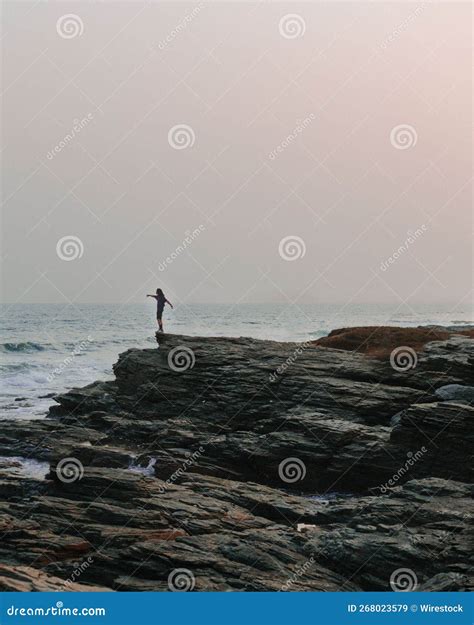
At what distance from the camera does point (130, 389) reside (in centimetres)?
3158

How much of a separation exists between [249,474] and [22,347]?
62122 mm

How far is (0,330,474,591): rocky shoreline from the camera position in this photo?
50.1 feet

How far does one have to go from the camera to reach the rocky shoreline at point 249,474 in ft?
50.1

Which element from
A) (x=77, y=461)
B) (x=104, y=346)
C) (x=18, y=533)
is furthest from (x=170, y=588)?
(x=104, y=346)

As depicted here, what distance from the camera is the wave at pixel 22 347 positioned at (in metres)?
78.6

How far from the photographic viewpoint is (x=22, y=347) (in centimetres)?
8000

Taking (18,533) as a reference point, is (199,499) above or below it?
above

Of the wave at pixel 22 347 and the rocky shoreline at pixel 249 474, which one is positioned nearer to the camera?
the rocky shoreline at pixel 249 474

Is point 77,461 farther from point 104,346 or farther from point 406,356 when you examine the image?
point 104,346

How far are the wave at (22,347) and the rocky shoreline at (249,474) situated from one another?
47043 millimetres

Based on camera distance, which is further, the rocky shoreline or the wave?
the wave

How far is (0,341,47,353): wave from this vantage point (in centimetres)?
7856

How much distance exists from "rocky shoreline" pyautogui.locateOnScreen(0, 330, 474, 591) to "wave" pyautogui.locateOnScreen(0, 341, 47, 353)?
154 ft

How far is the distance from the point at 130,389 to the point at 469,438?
15991mm
